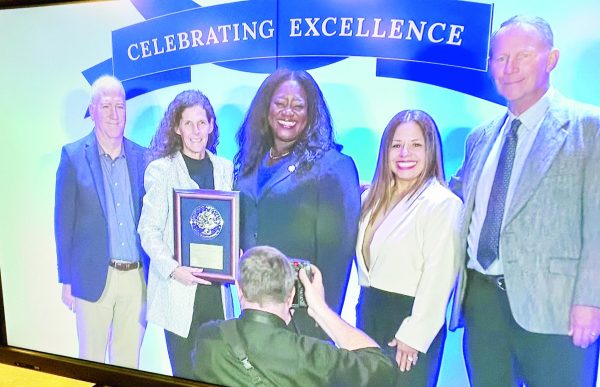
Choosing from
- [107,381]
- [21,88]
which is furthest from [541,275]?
[21,88]

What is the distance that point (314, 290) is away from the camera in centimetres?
145

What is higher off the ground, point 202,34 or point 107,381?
point 202,34

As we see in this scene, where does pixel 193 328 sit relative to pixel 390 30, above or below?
below

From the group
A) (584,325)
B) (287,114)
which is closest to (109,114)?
(287,114)

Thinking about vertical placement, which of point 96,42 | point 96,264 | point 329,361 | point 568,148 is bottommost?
point 329,361

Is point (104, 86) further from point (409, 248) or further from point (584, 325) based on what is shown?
point (584, 325)

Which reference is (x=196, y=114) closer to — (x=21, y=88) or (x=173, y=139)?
(x=173, y=139)

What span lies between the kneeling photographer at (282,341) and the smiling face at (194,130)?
32cm

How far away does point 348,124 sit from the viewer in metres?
1.38

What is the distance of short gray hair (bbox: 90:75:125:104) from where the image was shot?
157 cm

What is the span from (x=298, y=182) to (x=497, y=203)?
1.65 ft

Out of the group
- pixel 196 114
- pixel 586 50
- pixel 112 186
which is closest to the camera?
pixel 586 50

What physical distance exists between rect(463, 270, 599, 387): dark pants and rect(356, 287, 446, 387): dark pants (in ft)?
0.27

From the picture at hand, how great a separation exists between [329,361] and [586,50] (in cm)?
99
